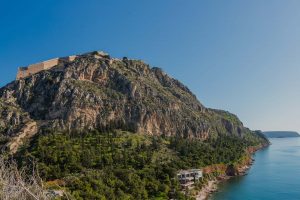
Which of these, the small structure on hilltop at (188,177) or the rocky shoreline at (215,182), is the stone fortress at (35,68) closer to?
the small structure on hilltop at (188,177)

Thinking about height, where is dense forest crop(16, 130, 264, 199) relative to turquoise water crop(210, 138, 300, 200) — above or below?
above

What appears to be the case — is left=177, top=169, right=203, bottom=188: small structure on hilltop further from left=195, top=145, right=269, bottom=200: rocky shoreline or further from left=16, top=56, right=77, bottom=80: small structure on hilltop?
left=16, top=56, right=77, bottom=80: small structure on hilltop

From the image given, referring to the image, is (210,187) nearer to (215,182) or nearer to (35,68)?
(215,182)

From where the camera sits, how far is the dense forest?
42.3 metres

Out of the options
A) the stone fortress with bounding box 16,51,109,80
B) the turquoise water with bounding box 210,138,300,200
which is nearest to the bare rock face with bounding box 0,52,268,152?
the stone fortress with bounding box 16,51,109,80

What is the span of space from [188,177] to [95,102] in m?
35.6

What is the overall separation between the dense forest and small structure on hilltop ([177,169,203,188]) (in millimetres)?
1944

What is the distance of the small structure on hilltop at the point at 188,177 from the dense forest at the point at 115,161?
1.94 m

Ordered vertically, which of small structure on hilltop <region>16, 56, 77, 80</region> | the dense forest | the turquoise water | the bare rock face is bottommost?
the turquoise water

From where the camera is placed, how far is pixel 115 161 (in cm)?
5875

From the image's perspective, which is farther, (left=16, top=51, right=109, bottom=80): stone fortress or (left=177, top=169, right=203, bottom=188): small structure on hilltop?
(left=16, top=51, right=109, bottom=80): stone fortress

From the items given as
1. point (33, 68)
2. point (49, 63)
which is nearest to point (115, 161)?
point (33, 68)

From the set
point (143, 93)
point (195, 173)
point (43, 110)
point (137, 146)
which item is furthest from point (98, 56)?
point (195, 173)

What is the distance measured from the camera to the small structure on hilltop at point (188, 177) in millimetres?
58031
